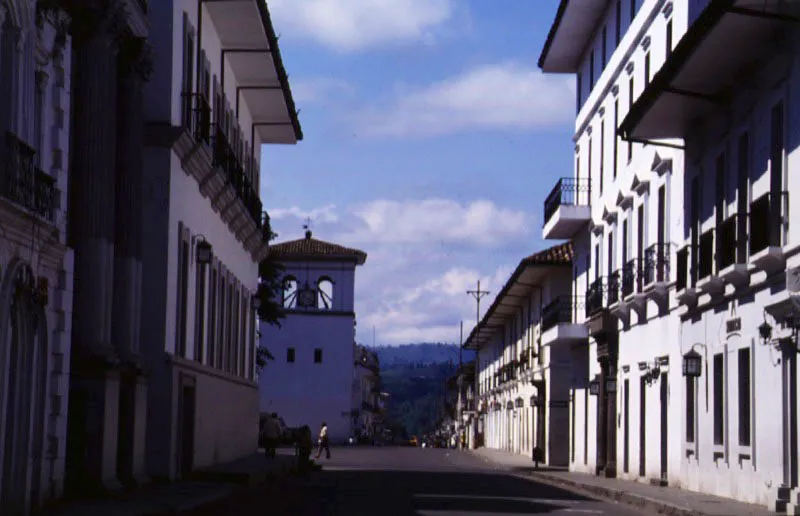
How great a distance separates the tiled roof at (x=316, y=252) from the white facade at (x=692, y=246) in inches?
1979

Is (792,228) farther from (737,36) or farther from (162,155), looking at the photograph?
(162,155)

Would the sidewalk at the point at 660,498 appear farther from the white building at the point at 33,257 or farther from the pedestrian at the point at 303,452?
the white building at the point at 33,257

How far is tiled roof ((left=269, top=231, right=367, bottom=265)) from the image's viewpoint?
306 feet

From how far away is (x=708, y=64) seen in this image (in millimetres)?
24328

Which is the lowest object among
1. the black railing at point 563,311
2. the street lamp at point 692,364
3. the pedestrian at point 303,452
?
the pedestrian at point 303,452

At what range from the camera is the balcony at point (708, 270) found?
25500 mm

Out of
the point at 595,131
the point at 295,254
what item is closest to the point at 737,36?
the point at 595,131

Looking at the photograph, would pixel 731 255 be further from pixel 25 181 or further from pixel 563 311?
pixel 563 311

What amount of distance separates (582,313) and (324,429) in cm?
1193

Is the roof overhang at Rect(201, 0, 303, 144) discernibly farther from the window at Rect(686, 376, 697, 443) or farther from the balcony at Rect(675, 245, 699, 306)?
the window at Rect(686, 376, 697, 443)

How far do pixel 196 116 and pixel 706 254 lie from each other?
31.7 feet

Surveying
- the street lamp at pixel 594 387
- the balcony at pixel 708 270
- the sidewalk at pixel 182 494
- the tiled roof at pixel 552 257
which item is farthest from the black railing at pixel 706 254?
the tiled roof at pixel 552 257

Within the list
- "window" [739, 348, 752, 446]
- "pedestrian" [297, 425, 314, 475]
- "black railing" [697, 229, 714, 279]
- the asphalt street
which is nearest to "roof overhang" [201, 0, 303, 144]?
"pedestrian" [297, 425, 314, 475]

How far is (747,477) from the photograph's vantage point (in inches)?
957
